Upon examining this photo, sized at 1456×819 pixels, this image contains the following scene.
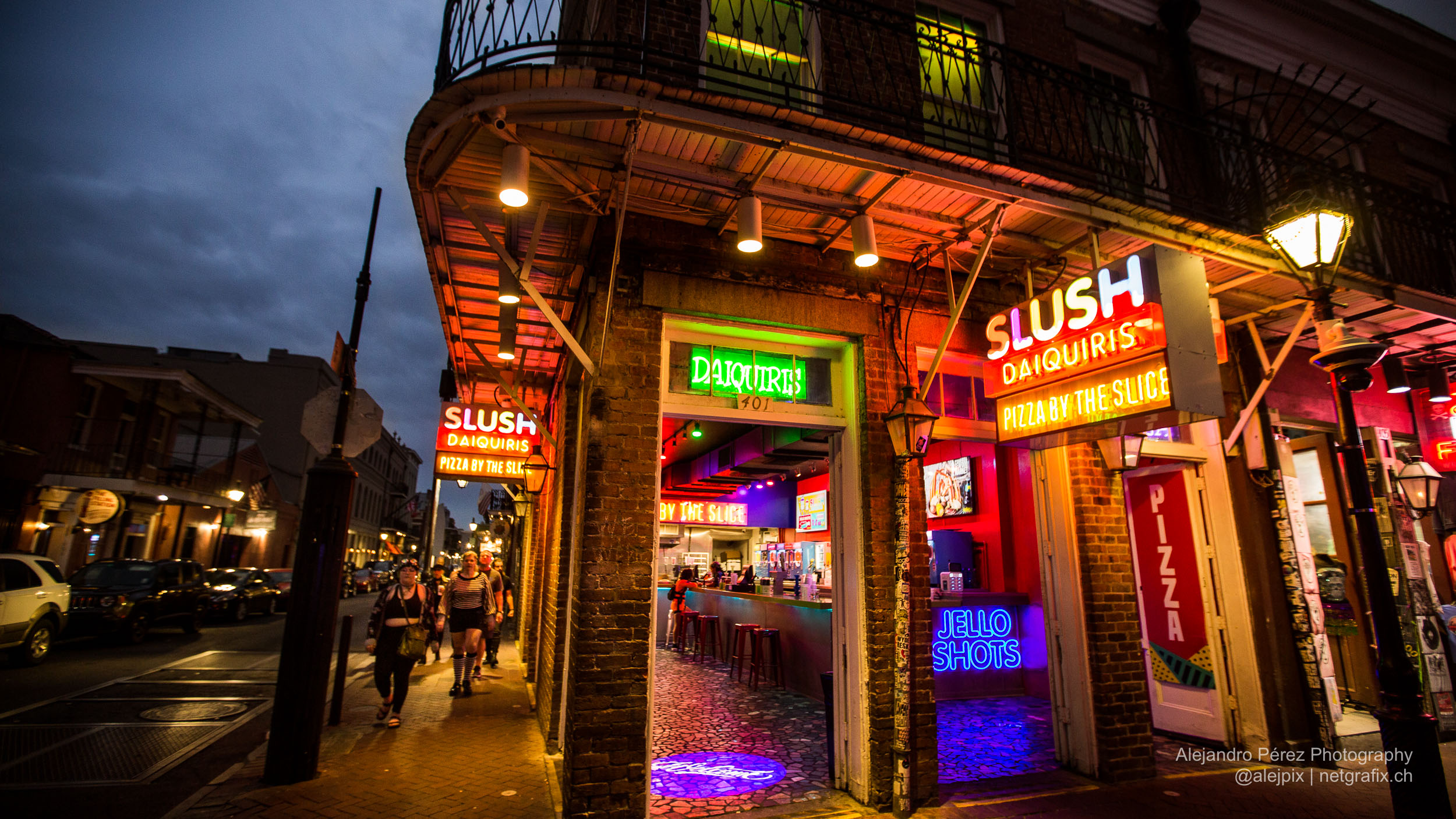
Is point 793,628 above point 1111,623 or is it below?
below

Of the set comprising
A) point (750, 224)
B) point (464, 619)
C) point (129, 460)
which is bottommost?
point (464, 619)

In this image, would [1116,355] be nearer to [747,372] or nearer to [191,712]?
[747,372]

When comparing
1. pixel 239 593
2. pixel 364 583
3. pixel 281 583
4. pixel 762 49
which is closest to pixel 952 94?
pixel 762 49

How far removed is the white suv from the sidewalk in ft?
24.4

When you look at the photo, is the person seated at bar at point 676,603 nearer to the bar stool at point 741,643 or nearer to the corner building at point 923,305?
the bar stool at point 741,643

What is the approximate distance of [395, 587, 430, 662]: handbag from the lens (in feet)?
25.9

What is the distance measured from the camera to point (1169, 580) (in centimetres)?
777

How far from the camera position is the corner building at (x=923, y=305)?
15.7 ft

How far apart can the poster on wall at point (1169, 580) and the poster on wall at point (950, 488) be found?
124 inches

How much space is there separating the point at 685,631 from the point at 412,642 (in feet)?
25.8

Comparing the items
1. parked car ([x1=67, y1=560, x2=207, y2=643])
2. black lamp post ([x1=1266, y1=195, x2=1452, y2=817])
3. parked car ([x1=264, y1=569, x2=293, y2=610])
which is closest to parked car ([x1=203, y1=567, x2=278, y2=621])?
parked car ([x1=264, y1=569, x2=293, y2=610])

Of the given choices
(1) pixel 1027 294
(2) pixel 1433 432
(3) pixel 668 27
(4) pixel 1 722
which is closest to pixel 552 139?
(3) pixel 668 27

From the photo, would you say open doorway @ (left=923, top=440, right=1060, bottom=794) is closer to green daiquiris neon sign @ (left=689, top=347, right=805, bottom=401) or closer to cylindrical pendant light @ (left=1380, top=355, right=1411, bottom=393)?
green daiquiris neon sign @ (left=689, top=347, right=805, bottom=401)

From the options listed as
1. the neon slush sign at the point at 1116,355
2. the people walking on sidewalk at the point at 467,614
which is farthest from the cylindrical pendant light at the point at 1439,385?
the people walking on sidewalk at the point at 467,614
